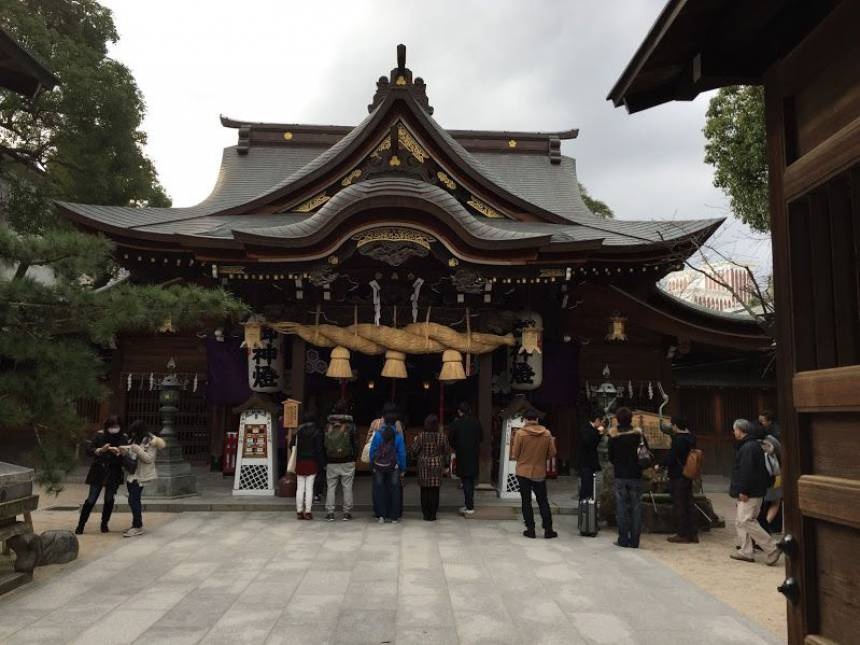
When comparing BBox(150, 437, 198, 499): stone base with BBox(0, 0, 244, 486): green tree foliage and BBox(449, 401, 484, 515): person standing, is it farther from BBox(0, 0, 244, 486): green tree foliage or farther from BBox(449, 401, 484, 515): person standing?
BBox(449, 401, 484, 515): person standing

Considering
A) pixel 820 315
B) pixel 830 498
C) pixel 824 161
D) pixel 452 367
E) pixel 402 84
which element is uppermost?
pixel 402 84

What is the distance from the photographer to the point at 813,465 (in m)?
2.63

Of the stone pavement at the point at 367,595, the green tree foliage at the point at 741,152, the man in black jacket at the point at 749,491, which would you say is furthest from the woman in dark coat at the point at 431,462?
the green tree foliage at the point at 741,152

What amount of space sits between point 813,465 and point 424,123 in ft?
32.3

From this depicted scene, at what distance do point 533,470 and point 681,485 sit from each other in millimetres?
1876

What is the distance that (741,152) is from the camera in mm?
12977

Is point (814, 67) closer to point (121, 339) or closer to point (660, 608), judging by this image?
point (660, 608)

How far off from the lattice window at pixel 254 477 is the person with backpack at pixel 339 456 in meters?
1.86

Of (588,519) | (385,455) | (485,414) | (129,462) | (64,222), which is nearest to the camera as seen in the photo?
(129,462)

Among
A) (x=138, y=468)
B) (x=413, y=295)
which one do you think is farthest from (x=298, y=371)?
(x=138, y=468)

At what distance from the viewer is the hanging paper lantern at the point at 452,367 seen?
31.6 ft

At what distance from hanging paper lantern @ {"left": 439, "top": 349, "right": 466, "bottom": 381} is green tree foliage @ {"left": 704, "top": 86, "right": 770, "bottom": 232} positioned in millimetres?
7864

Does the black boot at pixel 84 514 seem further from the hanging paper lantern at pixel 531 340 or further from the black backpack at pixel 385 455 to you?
the hanging paper lantern at pixel 531 340

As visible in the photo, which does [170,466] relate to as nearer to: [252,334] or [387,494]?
[252,334]
